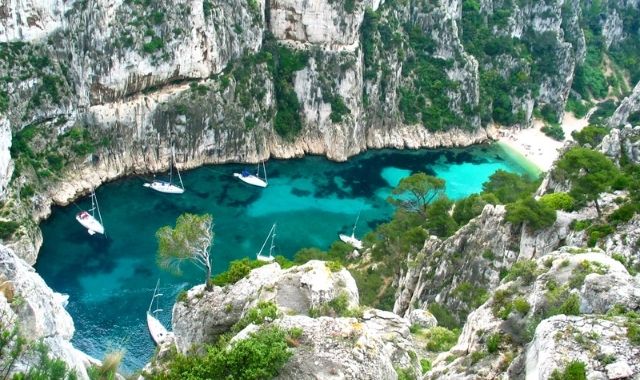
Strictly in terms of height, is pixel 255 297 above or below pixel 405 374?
below

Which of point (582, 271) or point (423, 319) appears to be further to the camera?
point (423, 319)

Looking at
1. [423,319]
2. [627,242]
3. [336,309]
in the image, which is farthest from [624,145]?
[336,309]

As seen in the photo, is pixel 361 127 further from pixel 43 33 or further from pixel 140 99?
pixel 43 33

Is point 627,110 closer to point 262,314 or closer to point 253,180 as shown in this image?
point 253,180

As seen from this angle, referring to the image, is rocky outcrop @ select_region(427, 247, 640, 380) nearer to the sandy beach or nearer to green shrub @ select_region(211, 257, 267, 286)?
green shrub @ select_region(211, 257, 267, 286)

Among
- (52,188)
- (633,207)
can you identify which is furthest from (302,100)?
(633,207)

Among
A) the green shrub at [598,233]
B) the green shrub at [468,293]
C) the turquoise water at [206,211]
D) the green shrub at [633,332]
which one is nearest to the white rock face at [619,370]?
the green shrub at [633,332]
